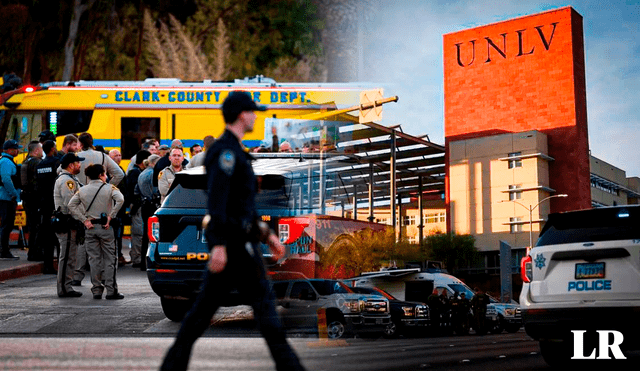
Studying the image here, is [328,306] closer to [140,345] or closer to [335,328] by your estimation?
[335,328]

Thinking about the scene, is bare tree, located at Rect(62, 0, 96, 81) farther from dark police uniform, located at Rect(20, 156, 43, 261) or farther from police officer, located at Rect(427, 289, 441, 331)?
dark police uniform, located at Rect(20, 156, 43, 261)

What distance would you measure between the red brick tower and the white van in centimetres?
6332

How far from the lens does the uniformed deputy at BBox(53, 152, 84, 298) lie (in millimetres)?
13367

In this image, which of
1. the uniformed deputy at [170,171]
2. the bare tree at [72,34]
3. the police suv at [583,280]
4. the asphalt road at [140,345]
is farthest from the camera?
the bare tree at [72,34]

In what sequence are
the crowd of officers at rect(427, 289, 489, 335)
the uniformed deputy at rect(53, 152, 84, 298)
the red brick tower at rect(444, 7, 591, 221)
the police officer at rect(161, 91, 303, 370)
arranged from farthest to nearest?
1. the red brick tower at rect(444, 7, 591, 221)
2. the crowd of officers at rect(427, 289, 489, 335)
3. the uniformed deputy at rect(53, 152, 84, 298)
4. the police officer at rect(161, 91, 303, 370)

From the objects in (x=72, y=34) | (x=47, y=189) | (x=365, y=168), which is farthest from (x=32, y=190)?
(x=72, y=34)

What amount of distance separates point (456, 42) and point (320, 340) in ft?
292

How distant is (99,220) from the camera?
515 inches

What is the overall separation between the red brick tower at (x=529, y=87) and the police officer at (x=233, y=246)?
83.4 meters

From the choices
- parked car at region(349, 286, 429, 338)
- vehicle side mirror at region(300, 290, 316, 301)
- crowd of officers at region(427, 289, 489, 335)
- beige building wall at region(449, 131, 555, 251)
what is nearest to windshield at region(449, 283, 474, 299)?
crowd of officers at region(427, 289, 489, 335)

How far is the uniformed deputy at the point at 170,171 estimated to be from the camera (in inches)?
579

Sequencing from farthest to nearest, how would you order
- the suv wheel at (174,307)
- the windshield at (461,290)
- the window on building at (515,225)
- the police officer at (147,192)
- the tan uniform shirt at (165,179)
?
the window on building at (515,225)
the windshield at (461,290)
the police officer at (147,192)
the tan uniform shirt at (165,179)
the suv wheel at (174,307)

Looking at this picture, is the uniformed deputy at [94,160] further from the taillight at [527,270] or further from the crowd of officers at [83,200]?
the taillight at [527,270]

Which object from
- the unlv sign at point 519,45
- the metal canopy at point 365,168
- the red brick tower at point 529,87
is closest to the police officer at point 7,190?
the metal canopy at point 365,168
